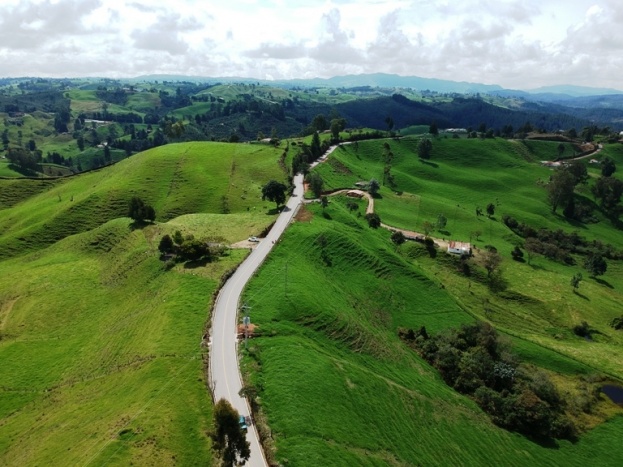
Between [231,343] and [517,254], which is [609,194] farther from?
[231,343]

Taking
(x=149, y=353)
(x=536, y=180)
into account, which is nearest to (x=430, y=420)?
(x=149, y=353)

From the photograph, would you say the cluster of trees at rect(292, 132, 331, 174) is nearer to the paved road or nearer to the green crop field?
the green crop field

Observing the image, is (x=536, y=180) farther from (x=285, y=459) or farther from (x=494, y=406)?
(x=285, y=459)

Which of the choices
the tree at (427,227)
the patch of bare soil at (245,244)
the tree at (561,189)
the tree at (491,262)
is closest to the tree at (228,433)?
the patch of bare soil at (245,244)

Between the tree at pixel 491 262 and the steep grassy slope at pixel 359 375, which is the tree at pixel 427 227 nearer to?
the tree at pixel 491 262

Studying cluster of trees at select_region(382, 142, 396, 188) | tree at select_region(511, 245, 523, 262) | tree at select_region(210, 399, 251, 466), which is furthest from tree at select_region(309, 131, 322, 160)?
tree at select_region(210, 399, 251, 466)

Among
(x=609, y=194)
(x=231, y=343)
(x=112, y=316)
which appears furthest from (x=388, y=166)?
(x=231, y=343)
